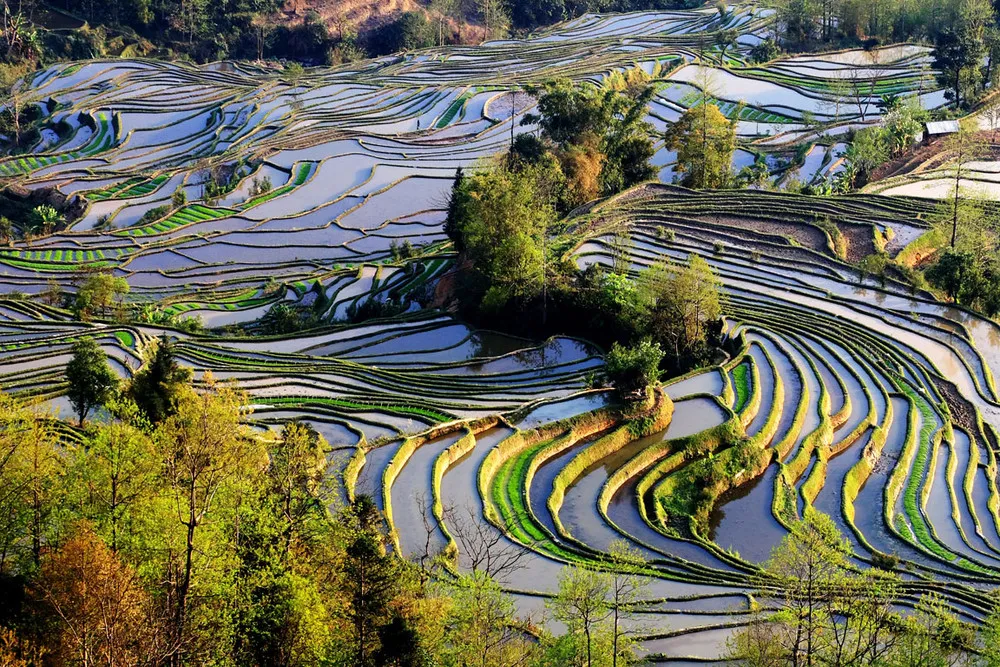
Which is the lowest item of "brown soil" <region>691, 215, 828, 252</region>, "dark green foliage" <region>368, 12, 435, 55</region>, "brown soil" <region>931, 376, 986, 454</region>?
"brown soil" <region>931, 376, 986, 454</region>

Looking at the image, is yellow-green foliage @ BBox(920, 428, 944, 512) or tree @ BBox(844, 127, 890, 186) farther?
tree @ BBox(844, 127, 890, 186)

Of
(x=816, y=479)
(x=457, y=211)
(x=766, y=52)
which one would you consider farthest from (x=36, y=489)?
(x=766, y=52)

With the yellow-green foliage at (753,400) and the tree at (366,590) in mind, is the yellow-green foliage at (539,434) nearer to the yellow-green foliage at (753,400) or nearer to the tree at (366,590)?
the yellow-green foliage at (753,400)

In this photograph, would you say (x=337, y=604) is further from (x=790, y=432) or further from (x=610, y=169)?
(x=610, y=169)

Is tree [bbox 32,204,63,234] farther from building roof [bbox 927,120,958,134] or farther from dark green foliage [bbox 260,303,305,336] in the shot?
building roof [bbox 927,120,958,134]

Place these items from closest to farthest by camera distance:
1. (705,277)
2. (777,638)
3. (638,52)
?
(777,638) < (705,277) < (638,52)

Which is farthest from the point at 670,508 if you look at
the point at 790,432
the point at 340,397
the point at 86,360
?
the point at 86,360

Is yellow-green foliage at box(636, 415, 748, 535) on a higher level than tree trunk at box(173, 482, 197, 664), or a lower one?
lower

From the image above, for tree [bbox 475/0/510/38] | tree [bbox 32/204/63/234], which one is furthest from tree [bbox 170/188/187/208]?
tree [bbox 475/0/510/38]
